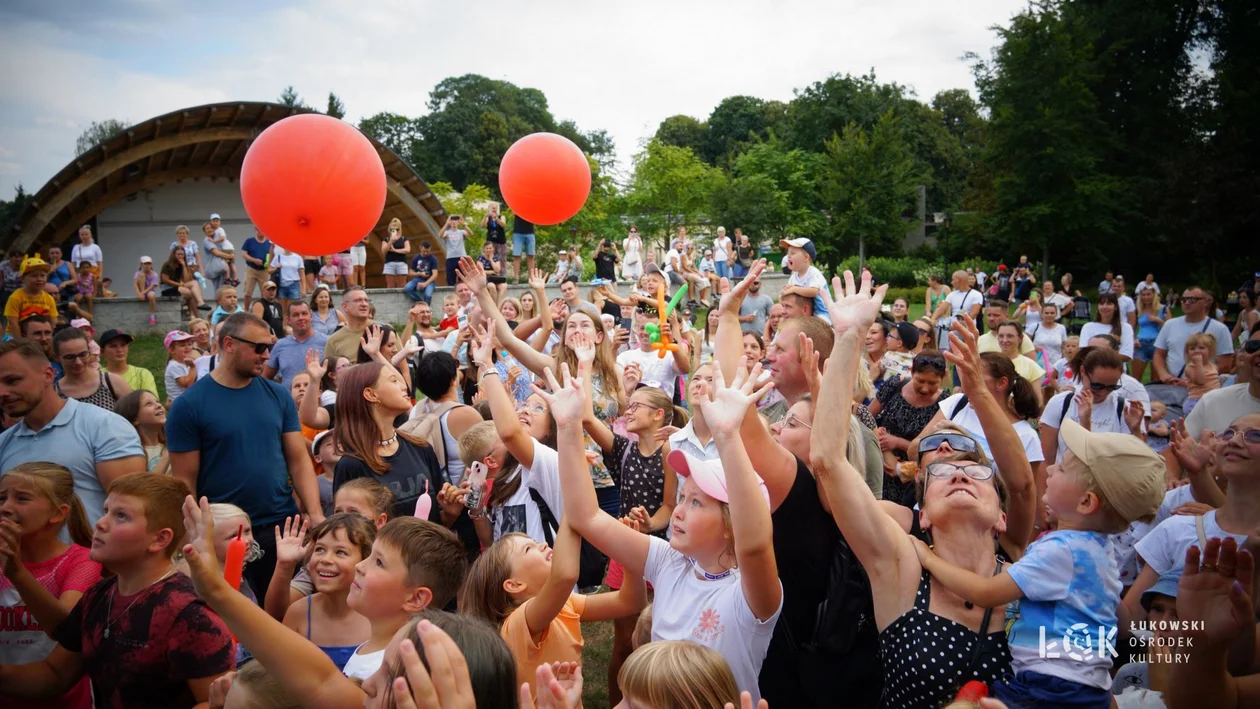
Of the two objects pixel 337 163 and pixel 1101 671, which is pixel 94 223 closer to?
pixel 337 163

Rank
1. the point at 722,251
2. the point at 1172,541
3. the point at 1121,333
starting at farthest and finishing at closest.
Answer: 1. the point at 722,251
2. the point at 1121,333
3. the point at 1172,541

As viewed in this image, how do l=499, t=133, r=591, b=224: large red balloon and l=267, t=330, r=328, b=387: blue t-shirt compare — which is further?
l=267, t=330, r=328, b=387: blue t-shirt

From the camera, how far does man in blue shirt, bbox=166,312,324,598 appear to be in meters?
4.00

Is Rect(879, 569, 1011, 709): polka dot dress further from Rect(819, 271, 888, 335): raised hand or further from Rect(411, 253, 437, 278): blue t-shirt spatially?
Rect(411, 253, 437, 278): blue t-shirt

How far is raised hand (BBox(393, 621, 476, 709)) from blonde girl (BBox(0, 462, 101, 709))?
6.51 feet

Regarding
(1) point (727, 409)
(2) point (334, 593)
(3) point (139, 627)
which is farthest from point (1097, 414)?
(3) point (139, 627)

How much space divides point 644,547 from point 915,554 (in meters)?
0.94

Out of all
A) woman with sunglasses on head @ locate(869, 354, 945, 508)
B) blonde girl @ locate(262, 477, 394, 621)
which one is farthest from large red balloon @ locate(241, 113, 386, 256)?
woman with sunglasses on head @ locate(869, 354, 945, 508)

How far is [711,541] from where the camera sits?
2674 mm

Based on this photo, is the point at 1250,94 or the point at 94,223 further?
the point at 1250,94

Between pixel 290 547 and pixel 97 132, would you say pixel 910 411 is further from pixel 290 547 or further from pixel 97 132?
pixel 97 132

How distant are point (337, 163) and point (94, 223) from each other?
22.4 metres

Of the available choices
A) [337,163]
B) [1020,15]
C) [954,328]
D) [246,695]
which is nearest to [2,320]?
[337,163]

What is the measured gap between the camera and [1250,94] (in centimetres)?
2772
